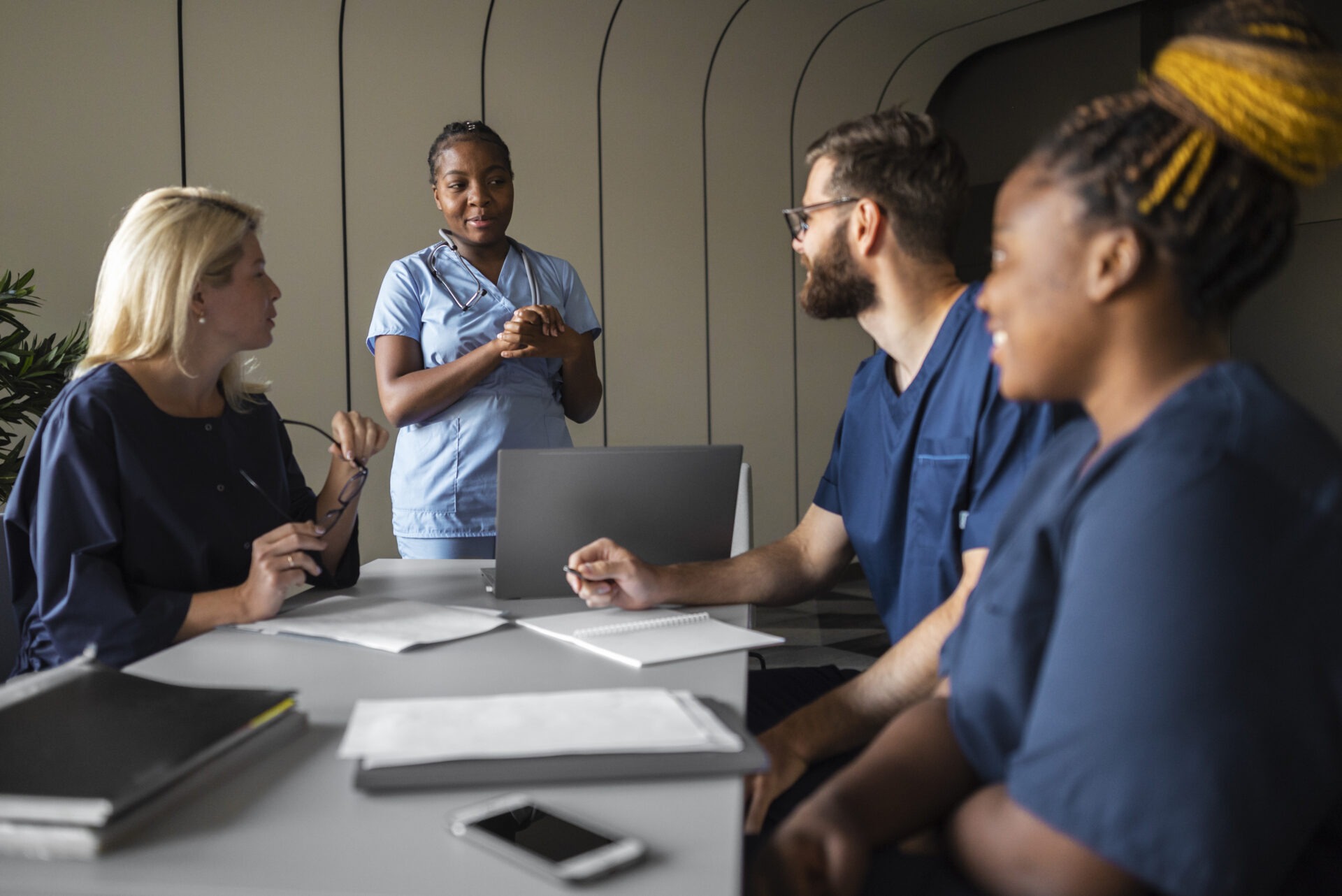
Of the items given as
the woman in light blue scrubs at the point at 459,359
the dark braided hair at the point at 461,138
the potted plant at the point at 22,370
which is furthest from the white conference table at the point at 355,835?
the potted plant at the point at 22,370

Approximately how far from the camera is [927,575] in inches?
63.2

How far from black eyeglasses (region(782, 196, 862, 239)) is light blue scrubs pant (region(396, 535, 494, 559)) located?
122cm

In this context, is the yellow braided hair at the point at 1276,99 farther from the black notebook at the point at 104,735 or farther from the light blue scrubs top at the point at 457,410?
the light blue scrubs top at the point at 457,410

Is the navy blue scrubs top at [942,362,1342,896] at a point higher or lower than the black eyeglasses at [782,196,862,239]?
lower

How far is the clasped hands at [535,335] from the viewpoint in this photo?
245 cm

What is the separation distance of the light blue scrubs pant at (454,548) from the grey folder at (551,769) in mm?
1710

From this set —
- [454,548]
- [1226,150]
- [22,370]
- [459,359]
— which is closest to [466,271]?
[459,359]

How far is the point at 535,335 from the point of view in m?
2.48

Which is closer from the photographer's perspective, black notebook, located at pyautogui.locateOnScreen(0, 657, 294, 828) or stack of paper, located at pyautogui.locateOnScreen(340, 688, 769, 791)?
black notebook, located at pyautogui.locateOnScreen(0, 657, 294, 828)

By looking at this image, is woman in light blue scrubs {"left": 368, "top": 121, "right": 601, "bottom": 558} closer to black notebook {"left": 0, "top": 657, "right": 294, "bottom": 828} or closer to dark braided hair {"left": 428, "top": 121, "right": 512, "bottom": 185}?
dark braided hair {"left": 428, "top": 121, "right": 512, "bottom": 185}

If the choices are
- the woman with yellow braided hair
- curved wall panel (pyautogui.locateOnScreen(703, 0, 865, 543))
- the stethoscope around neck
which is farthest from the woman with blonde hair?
curved wall panel (pyautogui.locateOnScreen(703, 0, 865, 543))

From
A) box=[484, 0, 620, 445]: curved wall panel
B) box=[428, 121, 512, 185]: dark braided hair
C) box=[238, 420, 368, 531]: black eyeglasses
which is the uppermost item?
box=[484, 0, 620, 445]: curved wall panel

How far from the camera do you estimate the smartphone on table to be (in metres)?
0.76

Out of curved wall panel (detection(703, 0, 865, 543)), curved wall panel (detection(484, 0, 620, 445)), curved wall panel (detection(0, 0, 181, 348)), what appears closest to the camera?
curved wall panel (detection(0, 0, 181, 348))
